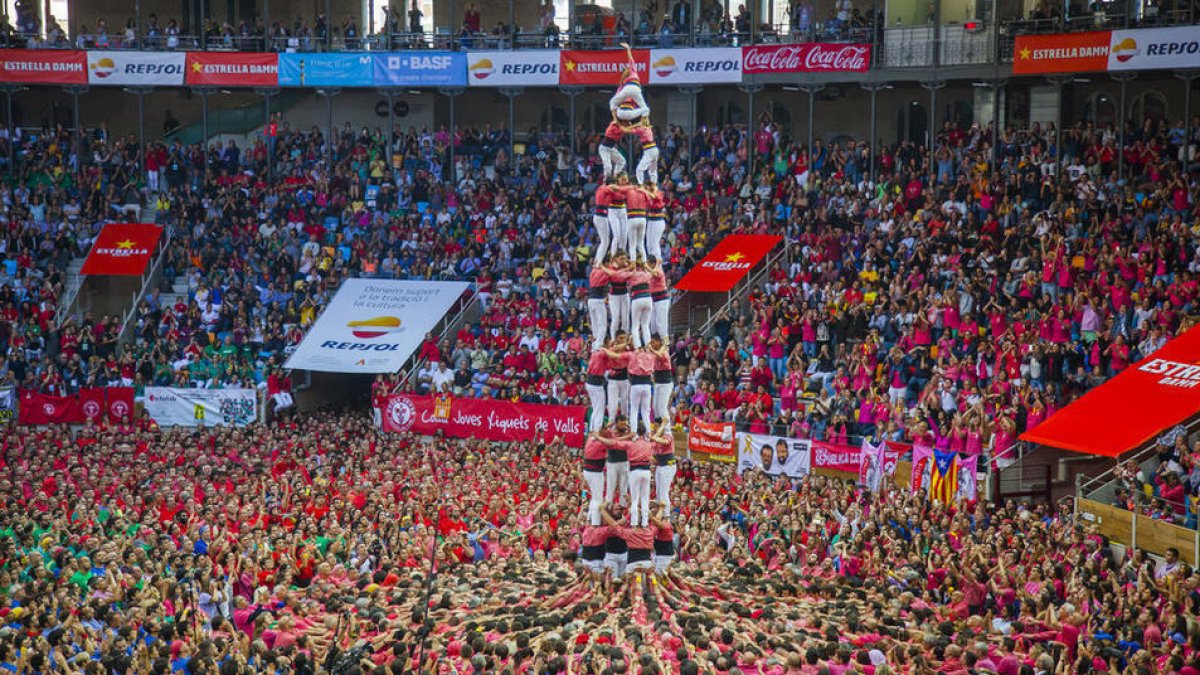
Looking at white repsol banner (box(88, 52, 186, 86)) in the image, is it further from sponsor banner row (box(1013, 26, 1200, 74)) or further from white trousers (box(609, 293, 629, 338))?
white trousers (box(609, 293, 629, 338))

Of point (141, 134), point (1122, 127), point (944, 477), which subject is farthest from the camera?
point (141, 134)

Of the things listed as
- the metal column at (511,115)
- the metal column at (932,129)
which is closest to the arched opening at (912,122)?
the metal column at (932,129)

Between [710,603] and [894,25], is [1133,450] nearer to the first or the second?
[710,603]

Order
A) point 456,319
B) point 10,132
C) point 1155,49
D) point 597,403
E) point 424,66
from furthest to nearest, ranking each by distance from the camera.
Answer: point 10,132 < point 424,66 < point 456,319 < point 1155,49 < point 597,403

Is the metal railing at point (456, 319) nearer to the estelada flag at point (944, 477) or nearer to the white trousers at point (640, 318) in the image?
the estelada flag at point (944, 477)

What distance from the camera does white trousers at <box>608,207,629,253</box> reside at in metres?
24.1

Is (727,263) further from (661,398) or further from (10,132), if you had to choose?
(10,132)

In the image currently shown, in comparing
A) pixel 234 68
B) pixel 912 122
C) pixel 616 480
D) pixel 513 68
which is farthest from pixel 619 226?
pixel 234 68

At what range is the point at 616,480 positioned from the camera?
24.3 m

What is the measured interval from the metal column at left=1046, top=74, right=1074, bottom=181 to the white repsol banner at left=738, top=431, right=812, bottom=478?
10907mm

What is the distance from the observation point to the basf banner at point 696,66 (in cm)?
4256

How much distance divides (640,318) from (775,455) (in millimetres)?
9550

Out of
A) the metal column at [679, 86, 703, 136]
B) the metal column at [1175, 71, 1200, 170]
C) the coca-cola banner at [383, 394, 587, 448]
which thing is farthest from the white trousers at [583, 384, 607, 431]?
the metal column at [679, 86, 703, 136]

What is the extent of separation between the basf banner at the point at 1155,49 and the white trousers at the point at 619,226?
704 inches
